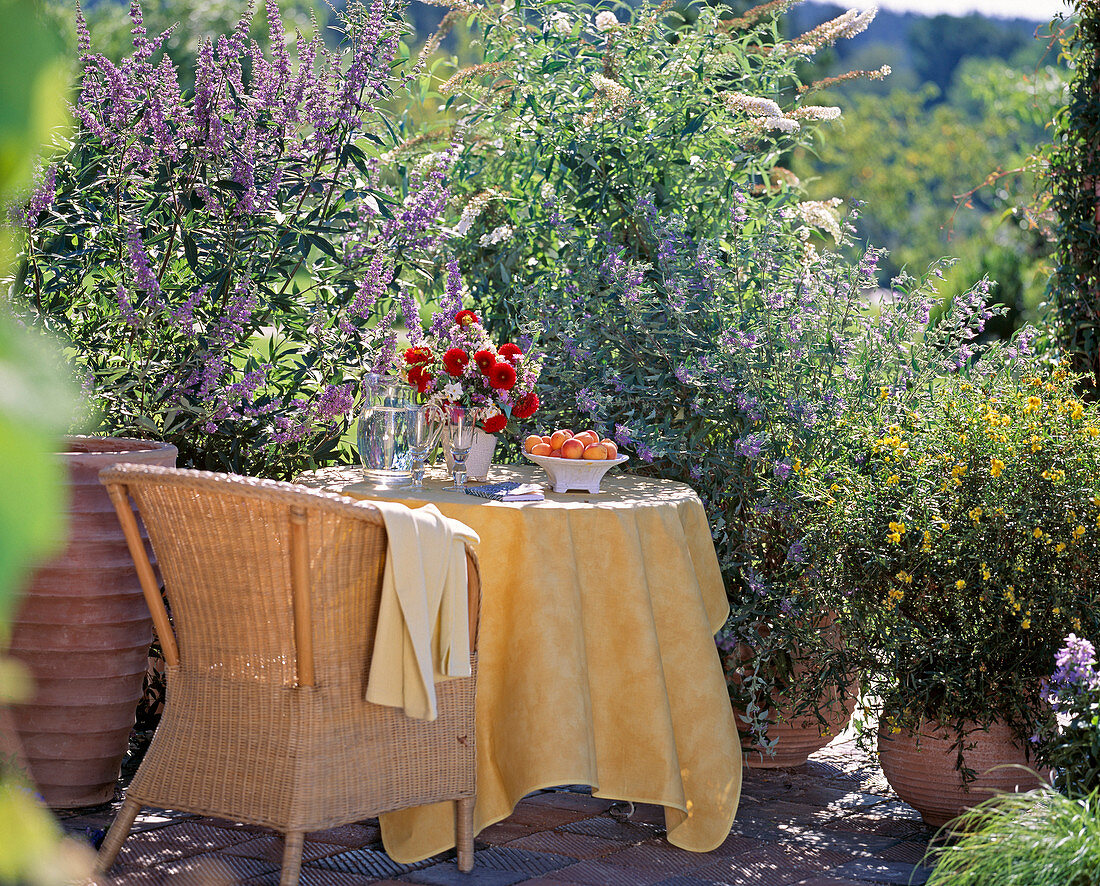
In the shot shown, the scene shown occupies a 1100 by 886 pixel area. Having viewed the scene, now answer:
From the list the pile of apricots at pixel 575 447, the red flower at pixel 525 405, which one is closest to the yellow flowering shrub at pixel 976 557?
the pile of apricots at pixel 575 447

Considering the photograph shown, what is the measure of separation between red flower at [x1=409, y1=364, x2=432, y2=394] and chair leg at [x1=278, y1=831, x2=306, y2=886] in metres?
1.34

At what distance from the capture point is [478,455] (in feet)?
10.6

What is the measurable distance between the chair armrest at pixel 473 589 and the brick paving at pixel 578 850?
24.0 inches

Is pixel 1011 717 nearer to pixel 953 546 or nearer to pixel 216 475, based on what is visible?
pixel 953 546

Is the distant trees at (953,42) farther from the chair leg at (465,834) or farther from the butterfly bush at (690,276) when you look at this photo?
the chair leg at (465,834)

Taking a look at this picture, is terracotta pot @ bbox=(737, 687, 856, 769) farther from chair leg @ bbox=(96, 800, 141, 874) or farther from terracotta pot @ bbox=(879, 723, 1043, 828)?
chair leg @ bbox=(96, 800, 141, 874)

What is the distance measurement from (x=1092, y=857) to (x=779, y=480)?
1.60 metres

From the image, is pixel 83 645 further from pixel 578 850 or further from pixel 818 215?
pixel 818 215

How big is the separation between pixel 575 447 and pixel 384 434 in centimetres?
54

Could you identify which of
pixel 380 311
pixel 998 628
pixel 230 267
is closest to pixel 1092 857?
pixel 998 628

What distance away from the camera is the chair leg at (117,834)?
2.47m

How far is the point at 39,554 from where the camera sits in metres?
0.28

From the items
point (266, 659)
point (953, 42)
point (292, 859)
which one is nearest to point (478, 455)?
point (266, 659)

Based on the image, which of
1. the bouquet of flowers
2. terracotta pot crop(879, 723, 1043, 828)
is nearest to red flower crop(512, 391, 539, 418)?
the bouquet of flowers
